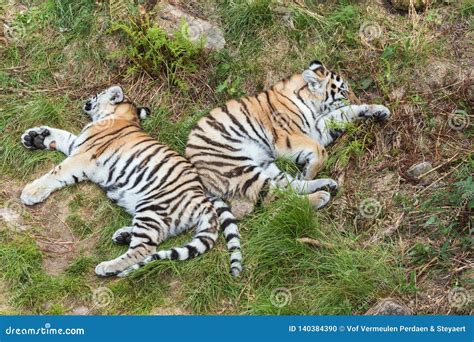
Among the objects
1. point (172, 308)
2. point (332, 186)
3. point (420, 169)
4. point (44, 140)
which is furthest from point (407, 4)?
point (172, 308)

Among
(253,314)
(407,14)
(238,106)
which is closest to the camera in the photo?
(253,314)

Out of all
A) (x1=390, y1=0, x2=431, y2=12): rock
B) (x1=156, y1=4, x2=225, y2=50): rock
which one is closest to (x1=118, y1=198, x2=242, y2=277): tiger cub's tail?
(x1=156, y1=4, x2=225, y2=50): rock

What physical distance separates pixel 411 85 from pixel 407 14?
3.02 feet

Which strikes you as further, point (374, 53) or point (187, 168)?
point (374, 53)

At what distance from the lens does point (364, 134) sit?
7039 mm

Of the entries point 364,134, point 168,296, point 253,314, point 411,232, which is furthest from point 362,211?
point 168,296

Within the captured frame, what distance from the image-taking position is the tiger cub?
22.0 ft

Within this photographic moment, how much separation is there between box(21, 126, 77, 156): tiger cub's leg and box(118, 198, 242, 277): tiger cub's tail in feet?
5.38

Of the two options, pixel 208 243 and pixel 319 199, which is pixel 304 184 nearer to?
pixel 319 199

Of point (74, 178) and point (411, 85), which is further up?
point (411, 85)

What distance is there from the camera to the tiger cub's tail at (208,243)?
609cm

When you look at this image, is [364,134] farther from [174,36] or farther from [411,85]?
[174,36]

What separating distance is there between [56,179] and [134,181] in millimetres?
718

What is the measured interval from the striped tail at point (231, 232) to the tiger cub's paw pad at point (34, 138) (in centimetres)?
178
